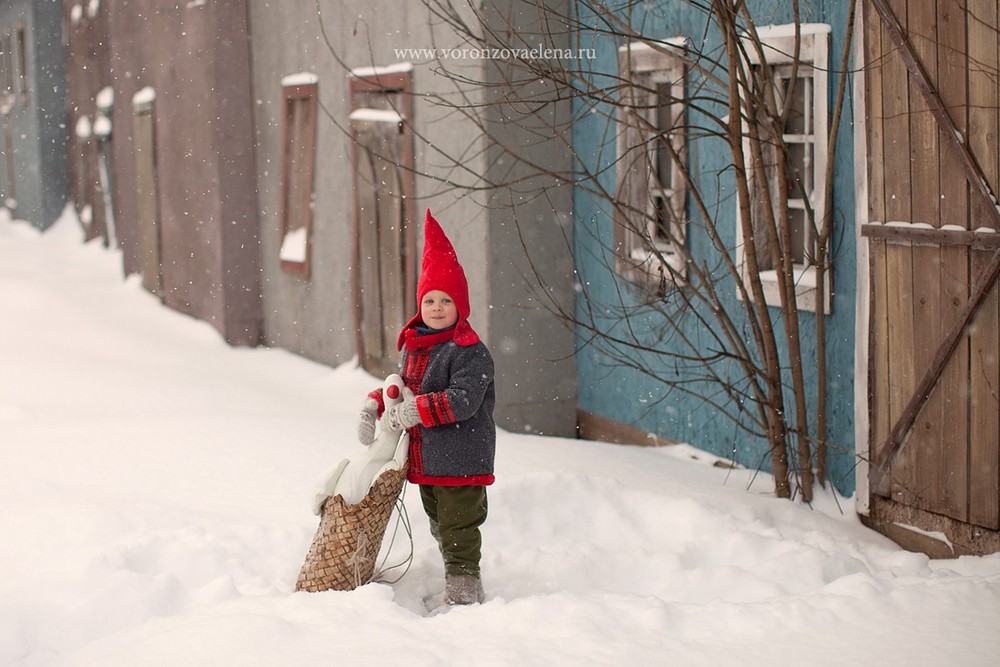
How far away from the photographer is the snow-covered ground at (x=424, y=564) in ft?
12.8

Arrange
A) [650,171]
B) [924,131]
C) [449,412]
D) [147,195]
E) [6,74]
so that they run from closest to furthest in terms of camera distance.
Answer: [449,412]
[924,131]
[650,171]
[147,195]
[6,74]

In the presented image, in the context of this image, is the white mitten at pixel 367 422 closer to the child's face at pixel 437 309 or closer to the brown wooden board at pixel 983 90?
the child's face at pixel 437 309

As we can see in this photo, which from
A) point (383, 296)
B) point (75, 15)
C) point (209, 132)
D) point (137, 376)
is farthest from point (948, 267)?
point (75, 15)

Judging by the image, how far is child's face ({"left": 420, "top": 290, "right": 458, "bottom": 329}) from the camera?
4.69 metres

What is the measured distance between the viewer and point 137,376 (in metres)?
10.0

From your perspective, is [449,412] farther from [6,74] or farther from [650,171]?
[6,74]

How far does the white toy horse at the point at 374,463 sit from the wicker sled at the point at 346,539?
0.03 metres

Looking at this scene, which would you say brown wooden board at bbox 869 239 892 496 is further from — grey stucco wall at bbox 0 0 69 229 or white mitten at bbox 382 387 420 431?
grey stucco wall at bbox 0 0 69 229

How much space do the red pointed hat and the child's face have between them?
2 centimetres

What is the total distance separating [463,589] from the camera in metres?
4.80

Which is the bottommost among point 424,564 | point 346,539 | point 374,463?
point 424,564

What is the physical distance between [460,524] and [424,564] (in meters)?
0.57

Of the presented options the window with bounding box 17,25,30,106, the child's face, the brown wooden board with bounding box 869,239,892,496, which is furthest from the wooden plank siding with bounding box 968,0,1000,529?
the window with bounding box 17,25,30,106

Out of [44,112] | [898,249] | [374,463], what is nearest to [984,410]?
[898,249]
